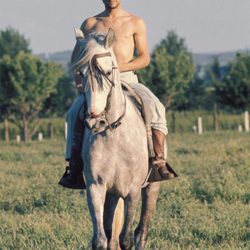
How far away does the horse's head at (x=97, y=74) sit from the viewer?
21.6 ft

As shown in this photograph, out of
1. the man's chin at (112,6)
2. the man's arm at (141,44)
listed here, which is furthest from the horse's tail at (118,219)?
the man's chin at (112,6)

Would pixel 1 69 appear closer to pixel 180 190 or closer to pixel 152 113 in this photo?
pixel 180 190

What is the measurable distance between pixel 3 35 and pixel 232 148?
9271cm

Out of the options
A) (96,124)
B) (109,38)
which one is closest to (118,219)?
(96,124)

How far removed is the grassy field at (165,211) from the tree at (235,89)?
40706mm

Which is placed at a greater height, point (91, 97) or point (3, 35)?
point (3, 35)

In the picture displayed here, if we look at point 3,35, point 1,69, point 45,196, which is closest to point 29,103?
point 1,69

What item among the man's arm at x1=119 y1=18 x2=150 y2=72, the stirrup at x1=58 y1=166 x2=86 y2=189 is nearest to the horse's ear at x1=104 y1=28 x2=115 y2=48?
the man's arm at x1=119 y1=18 x2=150 y2=72

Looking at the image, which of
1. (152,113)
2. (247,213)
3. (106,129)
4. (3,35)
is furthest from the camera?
(3,35)

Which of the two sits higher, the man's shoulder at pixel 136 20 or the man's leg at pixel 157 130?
the man's shoulder at pixel 136 20

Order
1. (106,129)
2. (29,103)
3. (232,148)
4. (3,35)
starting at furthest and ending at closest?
(3,35), (29,103), (232,148), (106,129)

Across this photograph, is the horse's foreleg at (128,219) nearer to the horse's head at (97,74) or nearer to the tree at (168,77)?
the horse's head at (97,74)

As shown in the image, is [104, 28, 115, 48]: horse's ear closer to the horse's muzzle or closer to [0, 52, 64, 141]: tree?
the horse's muzzle

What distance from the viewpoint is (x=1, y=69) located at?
5469cm
